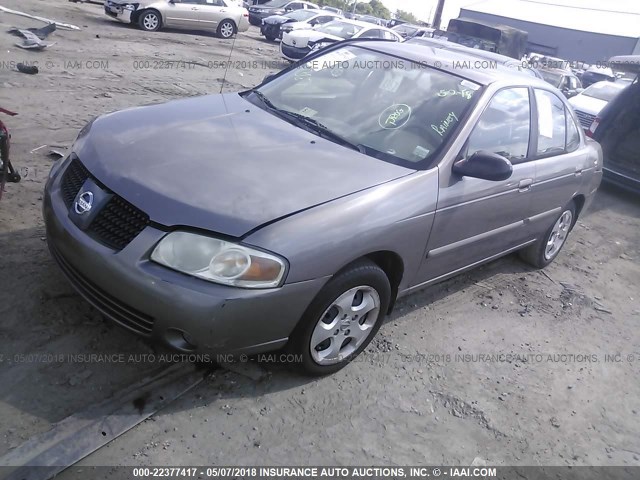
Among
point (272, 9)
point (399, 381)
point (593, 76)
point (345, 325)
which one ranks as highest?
point (345, 325)

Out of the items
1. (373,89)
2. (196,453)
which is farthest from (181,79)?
(196,453)

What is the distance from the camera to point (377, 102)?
3.70 metres

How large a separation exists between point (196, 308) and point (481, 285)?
9.51ft

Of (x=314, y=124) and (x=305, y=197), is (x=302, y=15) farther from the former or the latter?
(x=305, y=197)

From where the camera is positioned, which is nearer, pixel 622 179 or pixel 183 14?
pixel 622 179

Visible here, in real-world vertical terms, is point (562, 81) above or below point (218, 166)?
below

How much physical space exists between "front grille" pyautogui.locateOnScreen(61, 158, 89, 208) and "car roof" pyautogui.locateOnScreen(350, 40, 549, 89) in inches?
90.7

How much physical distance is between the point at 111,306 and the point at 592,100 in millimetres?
12201

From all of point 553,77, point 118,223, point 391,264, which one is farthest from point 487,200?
point 553,77

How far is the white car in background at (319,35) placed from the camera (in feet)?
50.7

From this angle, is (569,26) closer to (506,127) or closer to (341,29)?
(341,29)

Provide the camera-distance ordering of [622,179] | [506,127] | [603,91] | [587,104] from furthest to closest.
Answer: [603,91] → [587,104] → [622,179] → [506,127]

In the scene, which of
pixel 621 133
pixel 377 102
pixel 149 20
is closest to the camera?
pixel 377 102

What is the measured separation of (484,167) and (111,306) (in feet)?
7.22
